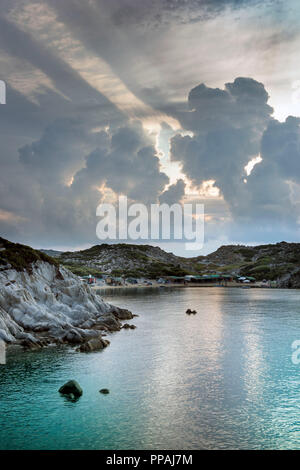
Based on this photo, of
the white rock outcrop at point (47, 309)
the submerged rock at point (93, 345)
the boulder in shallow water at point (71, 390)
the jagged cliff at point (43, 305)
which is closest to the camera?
the boulder in shallow water at point (71, 390)

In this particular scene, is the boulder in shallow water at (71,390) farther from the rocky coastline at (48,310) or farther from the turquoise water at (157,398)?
the rocky coastline at (48,310)

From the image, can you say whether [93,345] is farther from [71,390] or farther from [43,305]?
[71,390]

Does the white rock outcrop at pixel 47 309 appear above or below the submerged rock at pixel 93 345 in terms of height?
above

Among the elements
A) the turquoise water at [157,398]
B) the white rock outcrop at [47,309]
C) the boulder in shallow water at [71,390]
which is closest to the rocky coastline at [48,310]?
the white rock outcrop at [47,309]

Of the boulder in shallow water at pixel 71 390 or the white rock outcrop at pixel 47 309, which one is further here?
the white rock outcrop at pixel 47 309

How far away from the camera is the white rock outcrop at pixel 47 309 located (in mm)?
62812

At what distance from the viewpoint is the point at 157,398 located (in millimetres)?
38250

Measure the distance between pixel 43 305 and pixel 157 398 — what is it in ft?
142

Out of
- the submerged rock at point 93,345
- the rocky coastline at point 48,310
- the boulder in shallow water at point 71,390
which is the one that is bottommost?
the submerged rock at point 93,345

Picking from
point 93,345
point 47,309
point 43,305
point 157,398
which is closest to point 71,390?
point 157,398

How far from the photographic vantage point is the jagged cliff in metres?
63.1

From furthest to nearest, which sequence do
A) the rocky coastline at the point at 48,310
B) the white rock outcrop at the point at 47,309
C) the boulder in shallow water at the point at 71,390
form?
the white rock outcrop at the point at 47,309 < the rocky coastline at the point at 48,310 < the boulder in shallow water at the point at 71,390

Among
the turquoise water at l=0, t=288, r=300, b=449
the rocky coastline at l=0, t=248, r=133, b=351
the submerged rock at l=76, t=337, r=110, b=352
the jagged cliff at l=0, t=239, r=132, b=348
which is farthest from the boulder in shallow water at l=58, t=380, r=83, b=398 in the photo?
the jagged cliff at l=0, t=239, r=132, b=348
